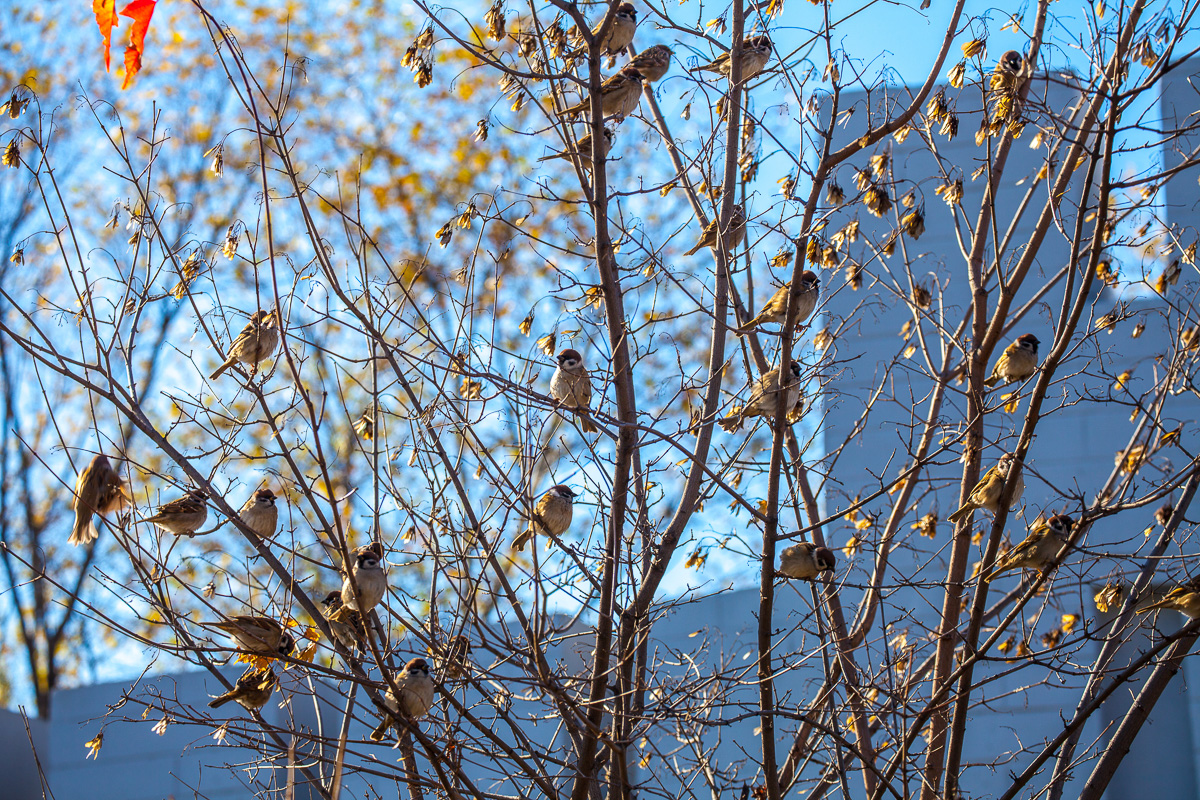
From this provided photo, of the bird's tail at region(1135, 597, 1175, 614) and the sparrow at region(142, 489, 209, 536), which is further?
the sparrow at region(142, 489, 209, 536)

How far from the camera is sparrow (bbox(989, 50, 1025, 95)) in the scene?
3178 millimetres

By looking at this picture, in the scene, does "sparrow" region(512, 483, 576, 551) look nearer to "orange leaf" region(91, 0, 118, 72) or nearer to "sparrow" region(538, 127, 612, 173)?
"sparrow" region(538, 127, 612, 173)

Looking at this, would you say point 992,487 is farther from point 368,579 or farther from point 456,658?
point 368,579

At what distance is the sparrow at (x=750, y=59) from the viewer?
11.5 ft

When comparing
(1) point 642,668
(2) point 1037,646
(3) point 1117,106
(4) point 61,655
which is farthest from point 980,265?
(4) point 61,655

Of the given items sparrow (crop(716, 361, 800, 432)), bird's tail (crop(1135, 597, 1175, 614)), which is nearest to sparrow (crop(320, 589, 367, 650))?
sparrow (crop(716, 361, 800, 432))

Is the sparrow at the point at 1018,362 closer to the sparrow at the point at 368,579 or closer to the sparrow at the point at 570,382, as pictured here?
the sparrow at the point at 570,382

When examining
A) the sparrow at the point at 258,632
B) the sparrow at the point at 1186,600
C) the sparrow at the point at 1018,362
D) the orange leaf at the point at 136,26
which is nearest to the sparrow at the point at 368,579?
the sparrow at the point at 258,632

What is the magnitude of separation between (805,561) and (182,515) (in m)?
1.84

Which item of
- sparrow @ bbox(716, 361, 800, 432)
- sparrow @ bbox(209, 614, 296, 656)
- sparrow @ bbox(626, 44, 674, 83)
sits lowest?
sparrow @ bbox(209, 614, 296, 656)

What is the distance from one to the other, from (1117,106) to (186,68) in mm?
9246

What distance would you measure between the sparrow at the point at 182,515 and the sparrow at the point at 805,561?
1707mm

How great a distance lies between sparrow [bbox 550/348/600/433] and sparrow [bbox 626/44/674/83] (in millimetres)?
925

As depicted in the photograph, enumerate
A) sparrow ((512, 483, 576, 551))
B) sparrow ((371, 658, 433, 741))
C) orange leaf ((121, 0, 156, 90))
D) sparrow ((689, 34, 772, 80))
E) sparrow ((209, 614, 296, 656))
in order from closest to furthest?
1. orange leaf ((121, 0, 156, 90))
2. sparrow ((209, 614, 296, 656))
3. sparrow ((371, 658, 433, 741))
4. sparrow ((512, 483, 576, 551))
5. sparrow ((689, 34, 772, 80))
